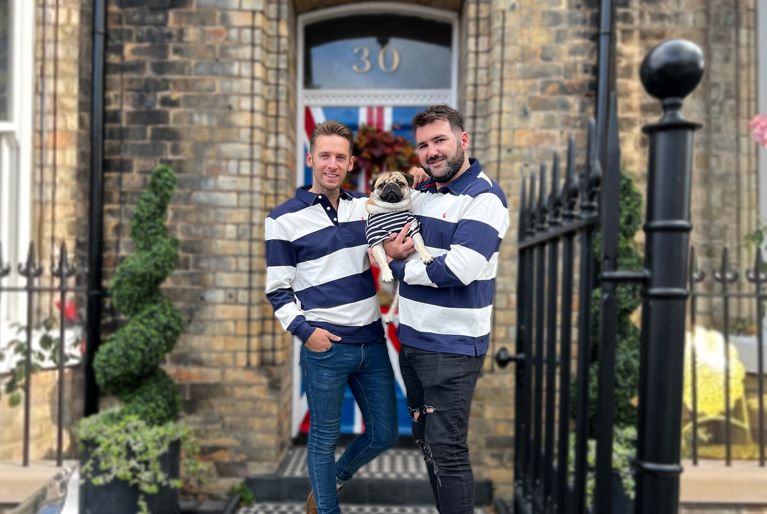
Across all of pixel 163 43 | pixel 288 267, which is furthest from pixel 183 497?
pixel 163 43

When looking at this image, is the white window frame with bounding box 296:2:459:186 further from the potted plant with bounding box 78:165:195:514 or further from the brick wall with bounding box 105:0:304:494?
the potted plant with bounding box 78:165:195:514

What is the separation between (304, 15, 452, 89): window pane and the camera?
19.5ft

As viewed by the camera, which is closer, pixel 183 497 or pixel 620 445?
pixel 620 445

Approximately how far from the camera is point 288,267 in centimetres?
287

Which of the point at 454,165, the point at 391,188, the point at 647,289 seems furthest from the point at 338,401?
the point at 647,289

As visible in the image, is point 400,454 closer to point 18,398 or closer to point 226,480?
point 226,480

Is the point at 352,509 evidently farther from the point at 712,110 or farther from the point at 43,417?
the point at 712,110

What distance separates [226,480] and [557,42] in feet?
13.7

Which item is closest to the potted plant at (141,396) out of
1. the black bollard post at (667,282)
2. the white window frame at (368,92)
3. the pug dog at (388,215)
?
the white window frame at (368,92)

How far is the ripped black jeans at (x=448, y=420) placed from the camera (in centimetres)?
252

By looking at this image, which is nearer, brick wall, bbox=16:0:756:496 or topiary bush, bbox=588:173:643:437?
topiary bush, bbox=588:173:643:437

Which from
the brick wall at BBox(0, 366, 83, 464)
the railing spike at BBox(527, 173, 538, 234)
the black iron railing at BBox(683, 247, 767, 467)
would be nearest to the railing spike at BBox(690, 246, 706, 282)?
the black iron railing at BBox(683, 247, 767, 467)

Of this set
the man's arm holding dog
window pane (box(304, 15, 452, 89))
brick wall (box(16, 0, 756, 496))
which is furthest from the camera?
window pane (box(304, 15, 452, 89))

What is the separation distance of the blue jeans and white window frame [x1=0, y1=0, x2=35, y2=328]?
3.32 m
